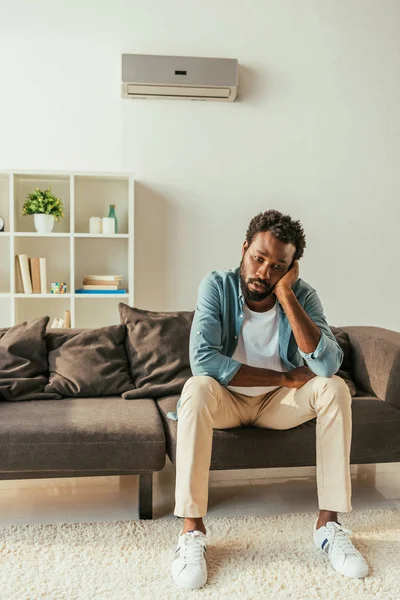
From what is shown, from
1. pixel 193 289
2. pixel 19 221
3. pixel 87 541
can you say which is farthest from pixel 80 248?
pixel 87 541

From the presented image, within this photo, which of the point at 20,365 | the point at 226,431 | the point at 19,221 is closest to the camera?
the point at 226,431

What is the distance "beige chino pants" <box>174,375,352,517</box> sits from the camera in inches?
86.4

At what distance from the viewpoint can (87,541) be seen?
2.33 metres

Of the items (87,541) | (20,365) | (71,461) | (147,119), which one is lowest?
(87,541)

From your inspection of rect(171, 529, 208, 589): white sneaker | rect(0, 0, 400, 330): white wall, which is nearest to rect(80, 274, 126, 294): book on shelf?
rect(0, 0, 400, 330): white wall

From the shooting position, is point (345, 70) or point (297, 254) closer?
point (297, 254)

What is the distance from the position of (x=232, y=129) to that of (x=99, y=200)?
3.08 ft

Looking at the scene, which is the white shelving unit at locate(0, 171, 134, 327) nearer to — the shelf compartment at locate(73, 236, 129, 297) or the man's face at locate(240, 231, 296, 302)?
the shelf compartment at locate(73, 236, 129, 297)

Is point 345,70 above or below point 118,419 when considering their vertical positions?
above

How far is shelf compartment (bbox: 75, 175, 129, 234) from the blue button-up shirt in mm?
1706

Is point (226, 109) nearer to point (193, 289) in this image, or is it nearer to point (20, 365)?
point (193, 289)

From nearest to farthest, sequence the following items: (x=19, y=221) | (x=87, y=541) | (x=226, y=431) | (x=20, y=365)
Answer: (x=87, y=541)
(x=226, y=431)
(x=20, y=365)
(x=19, y=221)

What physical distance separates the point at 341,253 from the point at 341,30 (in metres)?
1.40

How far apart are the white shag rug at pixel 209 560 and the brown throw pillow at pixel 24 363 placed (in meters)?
0.66
